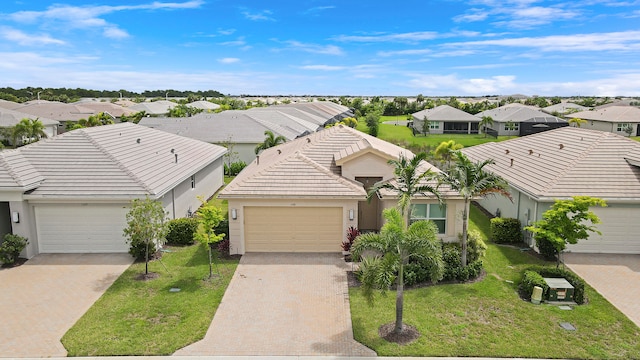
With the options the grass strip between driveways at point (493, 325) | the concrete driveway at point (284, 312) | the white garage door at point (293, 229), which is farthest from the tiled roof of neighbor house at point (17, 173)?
the grass strip between driveways at point (493, 325)

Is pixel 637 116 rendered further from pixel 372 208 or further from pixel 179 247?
pixel 179 247

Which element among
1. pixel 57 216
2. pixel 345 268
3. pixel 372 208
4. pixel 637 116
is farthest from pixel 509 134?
pixel 57 216

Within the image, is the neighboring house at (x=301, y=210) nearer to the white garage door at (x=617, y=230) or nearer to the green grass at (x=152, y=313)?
→ the green grass at (x=152, y=313)

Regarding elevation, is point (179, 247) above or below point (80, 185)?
below

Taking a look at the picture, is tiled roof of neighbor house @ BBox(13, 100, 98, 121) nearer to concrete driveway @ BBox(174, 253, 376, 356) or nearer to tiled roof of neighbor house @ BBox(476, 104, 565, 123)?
tiled roof of neighbor house @ BBox(476, 104, 565, 123)

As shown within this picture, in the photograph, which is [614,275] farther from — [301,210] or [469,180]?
[301,210]

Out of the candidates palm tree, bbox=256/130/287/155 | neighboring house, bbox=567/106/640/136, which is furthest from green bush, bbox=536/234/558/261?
neighboring house, bbox=567/106/640/136

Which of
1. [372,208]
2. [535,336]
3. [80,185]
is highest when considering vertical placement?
[80,185]

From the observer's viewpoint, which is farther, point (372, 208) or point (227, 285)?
point (372, 208)
